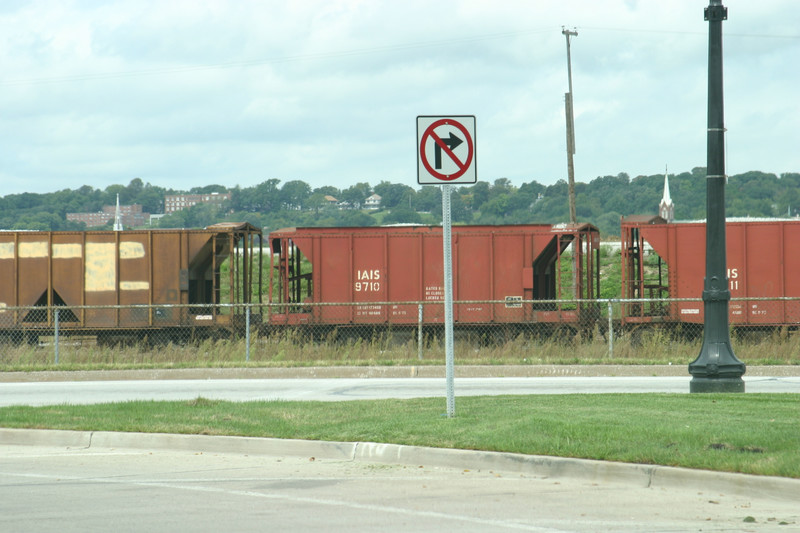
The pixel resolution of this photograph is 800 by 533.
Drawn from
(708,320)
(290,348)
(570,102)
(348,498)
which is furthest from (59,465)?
(570,102)

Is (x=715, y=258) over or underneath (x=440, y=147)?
underneath

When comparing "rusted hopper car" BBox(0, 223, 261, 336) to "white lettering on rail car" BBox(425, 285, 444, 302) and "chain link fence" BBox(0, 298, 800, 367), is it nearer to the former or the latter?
"chain link fence" BBox(0, 298, 800, 367)

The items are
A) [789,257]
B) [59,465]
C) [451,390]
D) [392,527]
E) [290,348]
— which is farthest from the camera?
[789,257]

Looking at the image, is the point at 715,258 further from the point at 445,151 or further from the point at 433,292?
the point at 433,292

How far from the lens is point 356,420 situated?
35.2 feet

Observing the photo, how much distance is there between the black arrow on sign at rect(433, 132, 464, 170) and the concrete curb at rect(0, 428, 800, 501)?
9.56 feet

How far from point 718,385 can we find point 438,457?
543cm

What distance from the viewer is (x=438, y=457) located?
902 centimetres

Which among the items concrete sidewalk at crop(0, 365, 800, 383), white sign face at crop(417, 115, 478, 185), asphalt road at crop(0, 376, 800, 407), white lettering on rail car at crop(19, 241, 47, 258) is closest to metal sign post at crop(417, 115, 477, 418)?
white sign face at crop(417, 115, 478, 185)

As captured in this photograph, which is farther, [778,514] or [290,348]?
[290,348]

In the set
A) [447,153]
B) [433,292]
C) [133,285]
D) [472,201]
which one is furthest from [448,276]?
[472,201]

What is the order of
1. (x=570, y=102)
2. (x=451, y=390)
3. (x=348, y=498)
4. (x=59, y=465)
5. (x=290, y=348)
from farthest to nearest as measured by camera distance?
(x=570, y=102)
(x=290, y=348)
(x=451, y=390)
(x=59, y=465)
(x=348, y=498)

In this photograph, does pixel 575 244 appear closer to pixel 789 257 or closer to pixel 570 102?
pixel 789 257

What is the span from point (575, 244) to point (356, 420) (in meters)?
15.0
